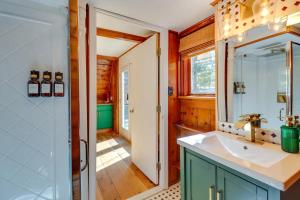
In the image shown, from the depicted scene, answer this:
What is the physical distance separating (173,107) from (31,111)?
5.29 feet

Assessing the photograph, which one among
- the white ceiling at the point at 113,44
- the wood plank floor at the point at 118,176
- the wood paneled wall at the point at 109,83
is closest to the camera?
the wood plank floor at the point at 118,176

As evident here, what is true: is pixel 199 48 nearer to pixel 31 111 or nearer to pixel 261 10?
pixel 261 10

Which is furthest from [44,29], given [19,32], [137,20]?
[137,20]

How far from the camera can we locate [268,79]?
48.4 inches

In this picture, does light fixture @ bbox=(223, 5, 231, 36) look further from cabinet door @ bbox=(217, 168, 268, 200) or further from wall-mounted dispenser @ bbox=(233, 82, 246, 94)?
cabinet door @ bbox=(217, 168, 268, 200)

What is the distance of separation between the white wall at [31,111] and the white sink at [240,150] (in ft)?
3.55

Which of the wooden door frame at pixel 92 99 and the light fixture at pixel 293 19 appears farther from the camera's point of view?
the wooden door frame at pixel 92 99

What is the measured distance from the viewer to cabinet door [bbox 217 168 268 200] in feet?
2.55

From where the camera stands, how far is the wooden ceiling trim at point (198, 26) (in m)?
1.72

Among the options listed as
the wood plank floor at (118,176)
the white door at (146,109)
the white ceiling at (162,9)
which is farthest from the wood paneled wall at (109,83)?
the white ceiling at (162,9)

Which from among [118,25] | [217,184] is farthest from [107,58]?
[217,184]

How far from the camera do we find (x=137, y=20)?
182 centimetres

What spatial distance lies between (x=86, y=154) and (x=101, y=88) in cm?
403

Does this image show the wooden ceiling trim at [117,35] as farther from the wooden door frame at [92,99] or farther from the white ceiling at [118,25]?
the wooden door frame at [92,99]
